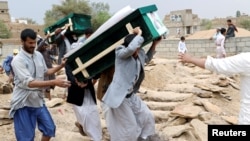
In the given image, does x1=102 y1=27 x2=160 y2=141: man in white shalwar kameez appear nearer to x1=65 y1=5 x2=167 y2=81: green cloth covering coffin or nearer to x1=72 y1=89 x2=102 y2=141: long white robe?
x1=65 y1=5 x2=167 y2=81: green cloth covering coffin

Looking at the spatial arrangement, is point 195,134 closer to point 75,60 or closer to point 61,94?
point 75,60

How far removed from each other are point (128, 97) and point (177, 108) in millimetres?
2552

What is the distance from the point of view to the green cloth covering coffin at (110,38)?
367 centimetres

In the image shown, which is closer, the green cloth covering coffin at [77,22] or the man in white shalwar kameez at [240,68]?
the man in white shalwar kameez at [240,68]

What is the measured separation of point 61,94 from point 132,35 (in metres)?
5.68

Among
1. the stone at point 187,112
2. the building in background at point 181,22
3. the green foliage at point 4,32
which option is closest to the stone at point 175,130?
the stone at point 187,112

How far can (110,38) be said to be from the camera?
381 cm

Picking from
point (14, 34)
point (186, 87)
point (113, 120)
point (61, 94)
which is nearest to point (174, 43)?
point (186, 87)

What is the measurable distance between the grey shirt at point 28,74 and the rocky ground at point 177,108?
3.93 ft

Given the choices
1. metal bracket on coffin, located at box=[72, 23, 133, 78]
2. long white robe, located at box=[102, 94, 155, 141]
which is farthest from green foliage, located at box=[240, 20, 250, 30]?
metal bracket on coffin, located at box=[72, 23, 133, 78]

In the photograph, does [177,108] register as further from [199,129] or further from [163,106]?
[199,129]

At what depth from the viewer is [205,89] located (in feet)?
28.8

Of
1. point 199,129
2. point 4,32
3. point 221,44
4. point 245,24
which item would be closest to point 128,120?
point 199,129

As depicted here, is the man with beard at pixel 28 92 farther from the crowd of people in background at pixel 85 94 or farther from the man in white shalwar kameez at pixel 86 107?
the man in white shalwar kameez at pixel 86 107
